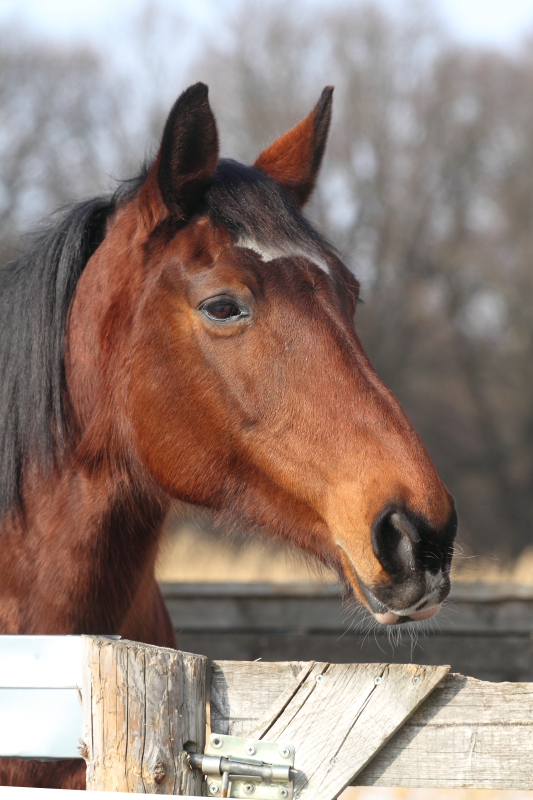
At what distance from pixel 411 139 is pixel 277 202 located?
17.7m

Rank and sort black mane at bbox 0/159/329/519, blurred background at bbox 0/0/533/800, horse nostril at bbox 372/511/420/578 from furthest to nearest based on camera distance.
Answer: blurred background at bbox 0/0/533/800
black mane at bbox 0/159/329/519
horse nostril at bbox 372/511/420/578

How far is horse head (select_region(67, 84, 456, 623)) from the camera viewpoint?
198 cm

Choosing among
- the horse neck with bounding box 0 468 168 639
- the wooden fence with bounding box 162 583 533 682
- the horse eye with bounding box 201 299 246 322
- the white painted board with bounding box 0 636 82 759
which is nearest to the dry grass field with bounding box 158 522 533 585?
the wooden fence with bounding box 162 583 533 682

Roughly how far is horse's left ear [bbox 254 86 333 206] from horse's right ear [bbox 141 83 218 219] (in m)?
0.50

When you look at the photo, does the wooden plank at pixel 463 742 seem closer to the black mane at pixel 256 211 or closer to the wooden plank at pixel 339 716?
the wooden plank at pixel 339 716

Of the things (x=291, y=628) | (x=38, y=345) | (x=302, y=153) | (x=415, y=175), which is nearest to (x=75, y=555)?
(x=38, y=345)

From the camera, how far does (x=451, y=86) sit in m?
19.1

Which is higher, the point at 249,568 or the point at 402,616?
the point at 402,616

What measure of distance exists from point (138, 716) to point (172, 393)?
1024 mm

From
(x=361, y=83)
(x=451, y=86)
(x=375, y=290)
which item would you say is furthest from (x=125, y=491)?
(x=451, y=86)

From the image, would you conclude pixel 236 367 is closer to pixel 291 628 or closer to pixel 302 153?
pixel 302 153

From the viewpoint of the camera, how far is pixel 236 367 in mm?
2188

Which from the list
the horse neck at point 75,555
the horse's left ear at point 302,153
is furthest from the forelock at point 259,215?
the horse neck at point 75,555

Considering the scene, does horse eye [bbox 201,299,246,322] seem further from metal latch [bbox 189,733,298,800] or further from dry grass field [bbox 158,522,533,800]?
metal latch [bbox 189,733,298,800]
